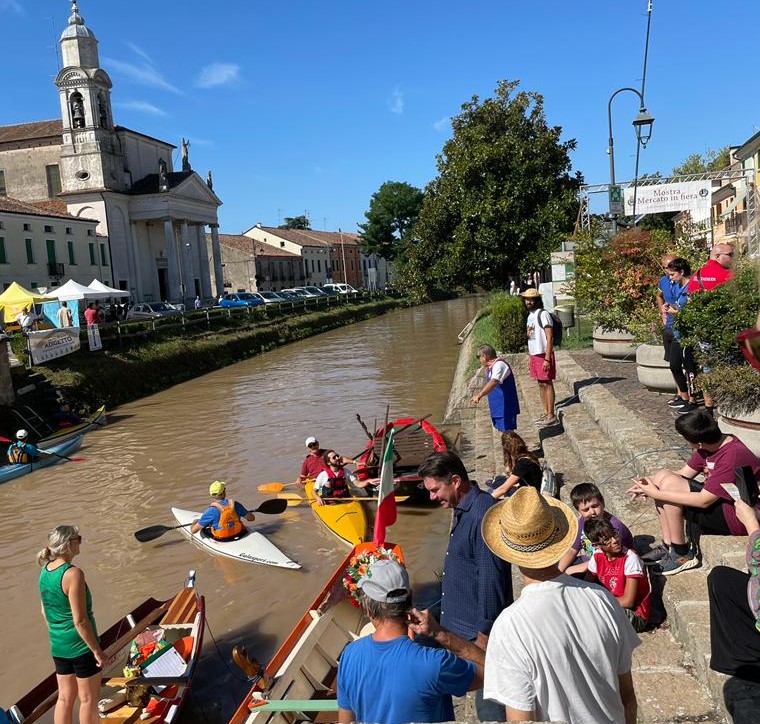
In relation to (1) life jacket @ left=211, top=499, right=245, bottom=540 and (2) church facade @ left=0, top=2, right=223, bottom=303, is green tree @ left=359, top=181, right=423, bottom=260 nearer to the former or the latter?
(2) church facade @ left=0, top=2, right=223, bottom=303

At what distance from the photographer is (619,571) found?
446 cm

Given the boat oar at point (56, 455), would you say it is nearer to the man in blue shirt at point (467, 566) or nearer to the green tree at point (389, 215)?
the man in blue shirt at point (467, 566)

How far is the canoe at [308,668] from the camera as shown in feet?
16.2

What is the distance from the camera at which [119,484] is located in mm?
14109

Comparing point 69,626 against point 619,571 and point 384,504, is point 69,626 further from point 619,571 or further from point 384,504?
point 619,571

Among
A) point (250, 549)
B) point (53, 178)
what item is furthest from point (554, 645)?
point (53, 178)

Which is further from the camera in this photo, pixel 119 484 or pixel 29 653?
pixel 119 484

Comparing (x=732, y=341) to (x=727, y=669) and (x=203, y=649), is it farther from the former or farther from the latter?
(x=203, y=649)

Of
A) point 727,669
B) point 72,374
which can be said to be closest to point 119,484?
point 72,374

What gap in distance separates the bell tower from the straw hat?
5254cm

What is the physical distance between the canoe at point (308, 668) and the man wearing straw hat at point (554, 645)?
234 centimetres

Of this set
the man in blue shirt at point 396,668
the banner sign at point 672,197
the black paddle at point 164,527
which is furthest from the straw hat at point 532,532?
the banner sign at point 672,197

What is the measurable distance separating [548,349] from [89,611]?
6.59m

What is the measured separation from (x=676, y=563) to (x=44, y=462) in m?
14.4
